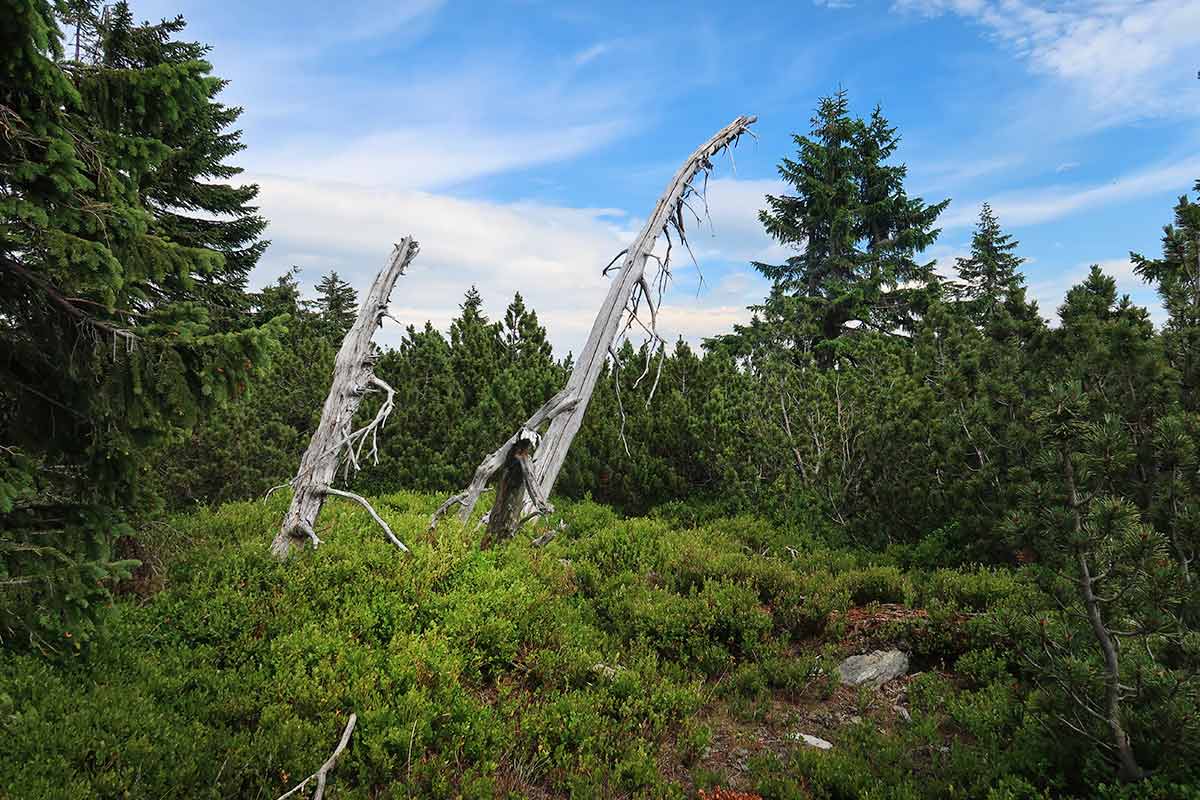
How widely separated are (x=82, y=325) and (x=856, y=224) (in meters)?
30.7

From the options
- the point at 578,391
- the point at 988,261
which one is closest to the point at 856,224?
the point at 988,261

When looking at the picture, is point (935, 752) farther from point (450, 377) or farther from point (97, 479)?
point (450, 377)

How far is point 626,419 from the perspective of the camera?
12.4m

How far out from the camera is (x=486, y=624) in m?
6.30

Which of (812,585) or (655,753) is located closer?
(655,753)

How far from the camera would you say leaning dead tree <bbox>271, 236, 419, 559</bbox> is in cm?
756

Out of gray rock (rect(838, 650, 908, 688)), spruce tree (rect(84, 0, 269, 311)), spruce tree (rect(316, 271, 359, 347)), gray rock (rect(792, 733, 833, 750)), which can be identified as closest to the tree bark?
gray rock (rect(792, 733, 833, 750))

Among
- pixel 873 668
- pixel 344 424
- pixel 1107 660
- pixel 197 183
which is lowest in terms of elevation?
pixel 873 668

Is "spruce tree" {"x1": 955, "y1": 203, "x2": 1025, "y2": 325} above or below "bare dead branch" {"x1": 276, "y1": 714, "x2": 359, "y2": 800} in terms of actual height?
above

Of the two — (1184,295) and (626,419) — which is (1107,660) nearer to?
(1184,295)

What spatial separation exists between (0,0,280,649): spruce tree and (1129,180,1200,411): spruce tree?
264 inches

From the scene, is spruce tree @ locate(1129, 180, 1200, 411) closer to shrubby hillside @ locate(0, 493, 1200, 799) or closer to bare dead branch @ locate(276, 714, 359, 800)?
shrubby hillside @ locate(0, 493, 1200, 799)

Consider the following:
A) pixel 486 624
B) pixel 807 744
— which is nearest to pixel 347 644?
pixel 486 624

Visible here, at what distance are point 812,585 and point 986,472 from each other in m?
2.42
